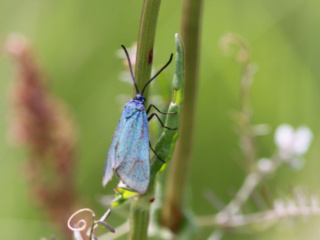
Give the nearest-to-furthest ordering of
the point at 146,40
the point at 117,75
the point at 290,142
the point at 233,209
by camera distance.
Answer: the point at 146,40
the point at 233,209
the point at 290,142
the point at 117,75

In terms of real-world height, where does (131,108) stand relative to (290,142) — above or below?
above

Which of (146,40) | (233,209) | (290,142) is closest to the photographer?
(146,40)

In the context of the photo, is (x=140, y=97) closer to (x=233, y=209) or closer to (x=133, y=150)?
(x=133, y=150)

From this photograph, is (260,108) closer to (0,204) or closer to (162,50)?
(162,50)

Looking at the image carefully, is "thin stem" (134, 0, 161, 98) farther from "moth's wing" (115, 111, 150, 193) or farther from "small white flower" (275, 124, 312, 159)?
"small white flower" (275, 124, 312, 159)

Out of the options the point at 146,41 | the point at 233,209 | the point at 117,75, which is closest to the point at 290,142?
the point at 233,209

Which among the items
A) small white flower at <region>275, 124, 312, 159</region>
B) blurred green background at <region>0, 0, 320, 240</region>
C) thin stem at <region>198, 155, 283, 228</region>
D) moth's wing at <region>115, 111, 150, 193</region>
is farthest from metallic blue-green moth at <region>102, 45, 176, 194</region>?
blurred green background at <region>0, 0, 320, 240</region>

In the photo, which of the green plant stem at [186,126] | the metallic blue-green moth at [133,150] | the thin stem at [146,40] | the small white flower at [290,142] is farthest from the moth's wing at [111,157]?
the small white flower at [290,142]
